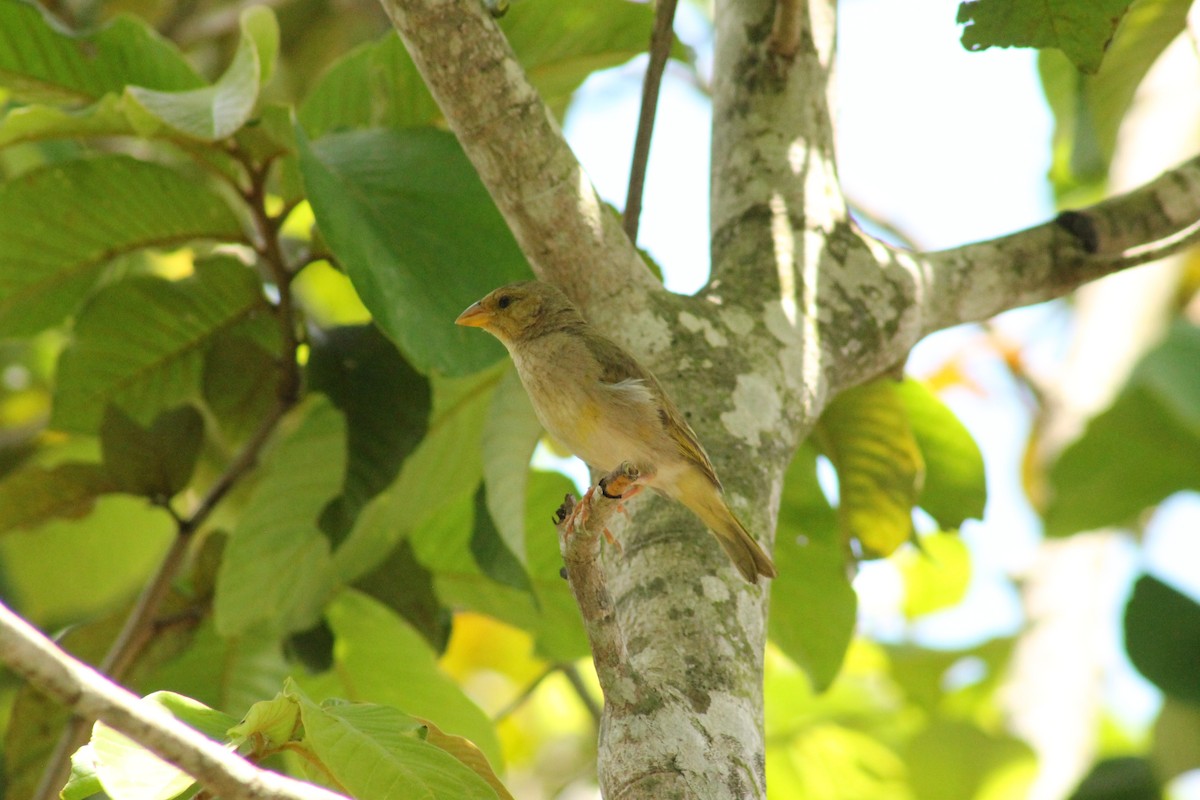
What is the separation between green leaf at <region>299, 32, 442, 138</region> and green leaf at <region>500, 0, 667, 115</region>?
0.24 meters

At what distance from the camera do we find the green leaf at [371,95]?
2.69 metres

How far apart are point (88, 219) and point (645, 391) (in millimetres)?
1330

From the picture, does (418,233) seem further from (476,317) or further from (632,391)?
(632,391)

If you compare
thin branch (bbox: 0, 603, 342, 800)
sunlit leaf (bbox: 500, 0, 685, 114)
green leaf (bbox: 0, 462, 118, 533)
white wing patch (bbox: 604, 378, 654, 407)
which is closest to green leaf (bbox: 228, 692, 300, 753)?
thin branch (bbox: 0, 603, 342, 800)

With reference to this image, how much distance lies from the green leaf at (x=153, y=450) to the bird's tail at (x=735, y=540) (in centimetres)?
141

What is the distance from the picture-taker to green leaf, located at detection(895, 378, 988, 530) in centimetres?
293

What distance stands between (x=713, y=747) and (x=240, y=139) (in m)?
1.68

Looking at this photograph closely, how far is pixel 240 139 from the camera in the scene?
254 cm

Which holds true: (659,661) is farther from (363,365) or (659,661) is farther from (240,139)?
(240,139)

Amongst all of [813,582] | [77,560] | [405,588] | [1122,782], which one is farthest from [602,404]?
[1122,782]

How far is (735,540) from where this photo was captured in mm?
1782

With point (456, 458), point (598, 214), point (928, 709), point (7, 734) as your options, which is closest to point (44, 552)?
point (7, 734)

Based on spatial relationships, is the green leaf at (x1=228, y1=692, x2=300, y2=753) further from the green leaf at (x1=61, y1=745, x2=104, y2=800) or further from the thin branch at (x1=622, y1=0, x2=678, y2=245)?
the thin branch at (x1=622, y1=0, x2=678, y2=245)

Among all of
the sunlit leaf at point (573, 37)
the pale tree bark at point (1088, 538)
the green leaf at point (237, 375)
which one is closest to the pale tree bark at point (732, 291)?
the sunlit leaf at point (573, 37)
